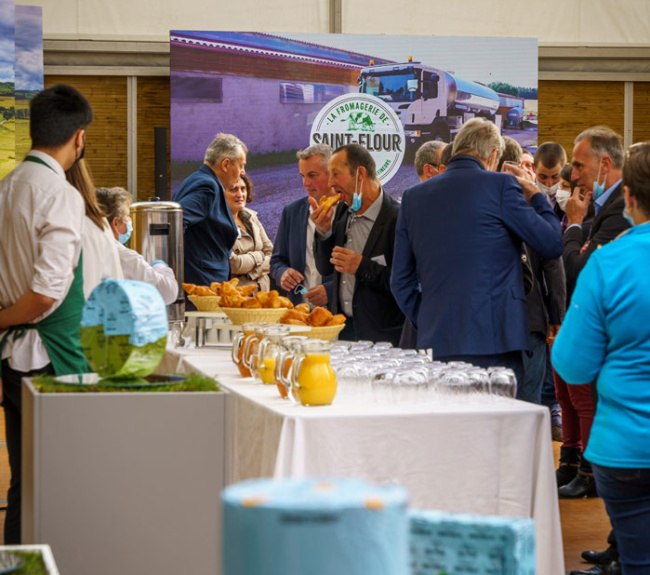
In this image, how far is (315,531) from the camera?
579 mm

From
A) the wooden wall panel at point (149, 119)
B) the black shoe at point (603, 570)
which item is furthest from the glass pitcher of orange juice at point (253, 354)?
the wooden wall panel at point (149, 119)

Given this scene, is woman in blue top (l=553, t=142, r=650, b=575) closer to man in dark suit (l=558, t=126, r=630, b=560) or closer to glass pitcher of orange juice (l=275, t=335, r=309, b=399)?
glass pitcher of orange juice (l=275, t=335, r=309, b=399)

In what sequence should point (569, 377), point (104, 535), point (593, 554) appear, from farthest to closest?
1. point (593, 554)
2. point (569, 377)
3. point (104, 535)

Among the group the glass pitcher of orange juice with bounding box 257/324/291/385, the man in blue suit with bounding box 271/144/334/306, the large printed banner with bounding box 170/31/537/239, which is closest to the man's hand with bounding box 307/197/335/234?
the man in blue suit with bounding box 271/144/334/306

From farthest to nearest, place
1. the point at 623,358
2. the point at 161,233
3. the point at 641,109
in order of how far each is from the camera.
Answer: the point at 641,109 < the point at 161,233 < the point at 623,358


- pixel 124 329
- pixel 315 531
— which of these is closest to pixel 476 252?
pixel 124 329

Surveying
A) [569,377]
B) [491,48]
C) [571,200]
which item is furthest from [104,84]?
[569,377]

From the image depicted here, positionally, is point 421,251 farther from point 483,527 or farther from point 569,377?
point 483,527

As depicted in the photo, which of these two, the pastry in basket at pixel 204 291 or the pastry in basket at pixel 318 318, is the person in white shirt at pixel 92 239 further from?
the pastry in basket at pixel 204 291

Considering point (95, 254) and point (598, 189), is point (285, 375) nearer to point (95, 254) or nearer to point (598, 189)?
point (95, 254)

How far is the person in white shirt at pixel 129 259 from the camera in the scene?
12.1 feet

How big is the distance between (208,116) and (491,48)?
248 centimetres

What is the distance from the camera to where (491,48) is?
8445mm

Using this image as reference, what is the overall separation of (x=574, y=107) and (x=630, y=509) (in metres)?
8.23
